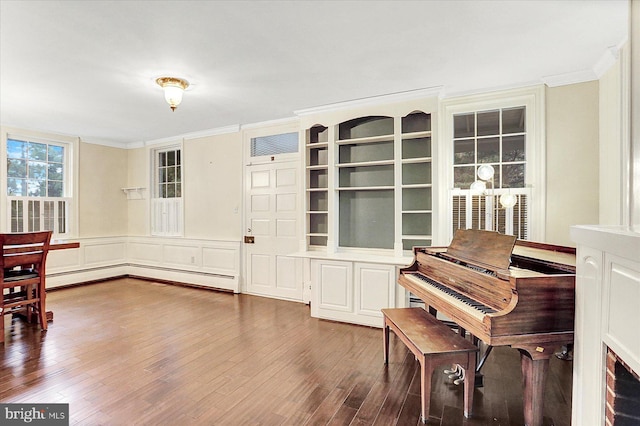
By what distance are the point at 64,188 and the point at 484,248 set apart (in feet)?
22.1

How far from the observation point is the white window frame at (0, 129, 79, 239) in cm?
508

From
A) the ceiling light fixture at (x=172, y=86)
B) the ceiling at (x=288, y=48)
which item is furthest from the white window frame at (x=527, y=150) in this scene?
the ceiling light fixture at (x=172, y=86)

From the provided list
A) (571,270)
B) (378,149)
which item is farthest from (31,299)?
(571,270)

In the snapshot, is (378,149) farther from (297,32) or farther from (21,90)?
(21,90)

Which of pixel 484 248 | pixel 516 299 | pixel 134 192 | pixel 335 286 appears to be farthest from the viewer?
pixel 134 192

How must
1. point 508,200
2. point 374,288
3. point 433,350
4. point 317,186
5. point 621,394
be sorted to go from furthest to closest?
point 317,186 → point 374,288 → point 508,200 → point 433,350 → point 621,394

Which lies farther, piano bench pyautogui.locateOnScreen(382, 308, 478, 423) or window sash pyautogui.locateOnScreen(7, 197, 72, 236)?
window sash pyautogui.locateOnScreen(7, 197, 72, 236)

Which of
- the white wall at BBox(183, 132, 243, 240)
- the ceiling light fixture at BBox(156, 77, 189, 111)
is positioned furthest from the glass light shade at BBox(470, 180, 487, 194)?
the white wall at BBox(183, 132, 243, 240)

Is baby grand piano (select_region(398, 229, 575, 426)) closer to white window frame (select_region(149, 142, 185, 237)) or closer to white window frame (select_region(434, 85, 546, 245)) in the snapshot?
white window frame (select_region(434, 85, 546, 245))

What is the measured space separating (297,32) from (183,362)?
286 cm

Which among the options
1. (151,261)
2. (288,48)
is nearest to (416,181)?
(288,48)

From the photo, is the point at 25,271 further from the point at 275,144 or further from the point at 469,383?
the point at 469,383

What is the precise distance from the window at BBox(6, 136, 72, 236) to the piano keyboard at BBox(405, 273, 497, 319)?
612 cm

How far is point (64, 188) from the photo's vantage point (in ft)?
19.2
